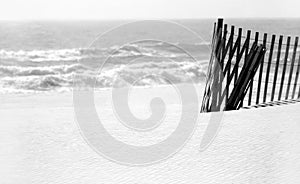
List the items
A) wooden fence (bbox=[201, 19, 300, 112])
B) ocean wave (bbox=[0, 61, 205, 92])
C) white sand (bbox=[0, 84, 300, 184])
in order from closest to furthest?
white sand (bbox=[0, 84, 300, 184]), wooden fence (bbox=[201, 19, 300, 112]), ocean wave (bbox=[0, 61, 205, 92])

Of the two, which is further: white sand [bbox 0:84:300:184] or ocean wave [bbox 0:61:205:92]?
ocean wave [bbox 0:61:205:92]

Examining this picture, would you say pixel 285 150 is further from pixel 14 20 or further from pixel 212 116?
pixel 14 20

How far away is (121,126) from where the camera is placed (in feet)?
17.1

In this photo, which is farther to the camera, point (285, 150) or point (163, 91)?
point (163, 91)

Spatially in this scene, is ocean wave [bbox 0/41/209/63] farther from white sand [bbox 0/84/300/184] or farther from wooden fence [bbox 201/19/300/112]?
white sand [bbox 0/84/300/184]

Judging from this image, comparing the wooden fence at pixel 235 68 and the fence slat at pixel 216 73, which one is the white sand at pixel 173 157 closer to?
the wooden fence at pixel 235 68

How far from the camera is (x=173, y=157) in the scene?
4.00m

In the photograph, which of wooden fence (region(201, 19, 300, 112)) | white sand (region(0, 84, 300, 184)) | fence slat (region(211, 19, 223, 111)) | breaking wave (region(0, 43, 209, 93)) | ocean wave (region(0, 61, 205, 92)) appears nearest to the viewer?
white sand (region(0, 84, 300, 184))

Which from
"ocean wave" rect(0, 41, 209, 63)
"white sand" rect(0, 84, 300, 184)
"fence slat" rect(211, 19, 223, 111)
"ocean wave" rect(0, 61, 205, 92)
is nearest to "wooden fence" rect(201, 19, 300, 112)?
"fence slat" rect(211, 19, 223, 111)

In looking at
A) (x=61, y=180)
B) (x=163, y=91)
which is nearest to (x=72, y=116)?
(x=61, y=180)

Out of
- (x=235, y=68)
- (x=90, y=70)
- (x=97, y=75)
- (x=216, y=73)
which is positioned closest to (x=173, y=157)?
(x=235, y=68)

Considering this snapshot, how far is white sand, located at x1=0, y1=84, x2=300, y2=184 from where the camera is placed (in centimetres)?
351

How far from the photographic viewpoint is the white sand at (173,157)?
3508 mm

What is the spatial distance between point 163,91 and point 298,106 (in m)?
6.71
